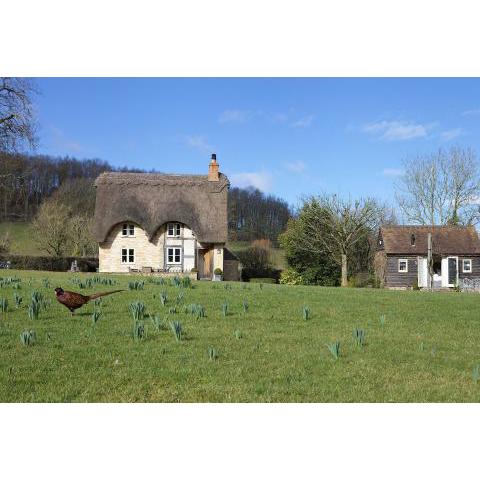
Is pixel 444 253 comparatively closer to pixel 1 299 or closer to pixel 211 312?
pixel 211 312

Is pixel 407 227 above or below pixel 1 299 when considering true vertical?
above

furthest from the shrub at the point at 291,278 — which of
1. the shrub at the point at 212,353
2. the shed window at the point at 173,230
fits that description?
the shrub at the point at 212,353

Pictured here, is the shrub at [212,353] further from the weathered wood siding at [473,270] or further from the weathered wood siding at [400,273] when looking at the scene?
the weathered wood siding at [473,270]

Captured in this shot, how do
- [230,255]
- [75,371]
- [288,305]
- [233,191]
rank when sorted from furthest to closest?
[230,255]
[233,191]
[288,305]
[75,371]

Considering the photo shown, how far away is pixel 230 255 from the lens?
27219mm

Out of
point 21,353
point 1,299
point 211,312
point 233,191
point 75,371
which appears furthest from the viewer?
point 233,191

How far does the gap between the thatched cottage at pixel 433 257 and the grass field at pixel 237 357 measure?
20.1m

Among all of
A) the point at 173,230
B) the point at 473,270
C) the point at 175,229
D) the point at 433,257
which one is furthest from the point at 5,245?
the point at 473,270

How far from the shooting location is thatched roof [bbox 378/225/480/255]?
26.6 metres

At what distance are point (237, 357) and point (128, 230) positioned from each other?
70.8 feet

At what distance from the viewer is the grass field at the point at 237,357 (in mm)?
4062

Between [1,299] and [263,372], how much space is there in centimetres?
398

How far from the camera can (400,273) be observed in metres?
27.0
